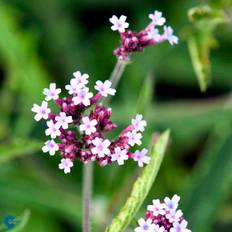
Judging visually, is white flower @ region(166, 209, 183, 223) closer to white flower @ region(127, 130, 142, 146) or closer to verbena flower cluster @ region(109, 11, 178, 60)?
white flower @ region(127, 130, 142, 146)

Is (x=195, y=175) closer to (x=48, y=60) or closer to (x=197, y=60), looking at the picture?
(x=197, y=60)

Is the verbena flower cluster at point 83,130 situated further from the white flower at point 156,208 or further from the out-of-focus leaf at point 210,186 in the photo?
the out-of-focus leaf at point 210,186

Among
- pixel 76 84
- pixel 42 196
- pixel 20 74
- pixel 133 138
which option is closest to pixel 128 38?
pixel 76 84

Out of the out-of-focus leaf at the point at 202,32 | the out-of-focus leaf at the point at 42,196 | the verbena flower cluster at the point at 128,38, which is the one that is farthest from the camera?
the out-of-focus leaf at the point at 42,196

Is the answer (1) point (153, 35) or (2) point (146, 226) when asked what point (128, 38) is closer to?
(1) point (153, 35)

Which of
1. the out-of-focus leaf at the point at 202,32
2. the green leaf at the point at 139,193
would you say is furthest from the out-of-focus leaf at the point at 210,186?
the green leaf at the point at 139,193

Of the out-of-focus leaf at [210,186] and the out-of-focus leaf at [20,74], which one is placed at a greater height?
the out-of-focus leaf at [20,74]
